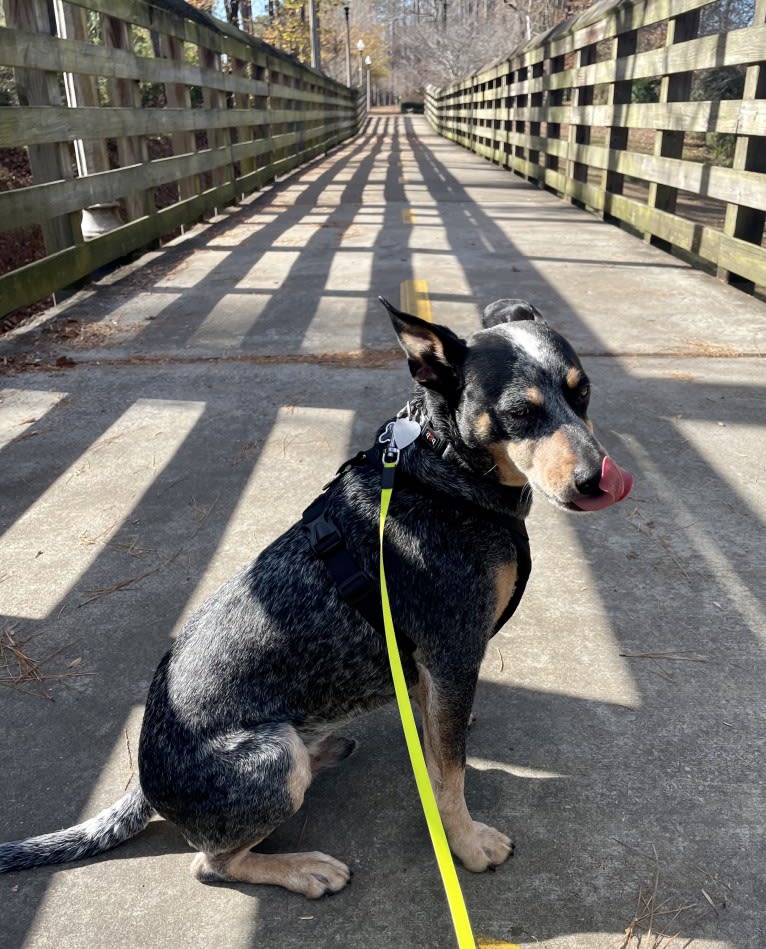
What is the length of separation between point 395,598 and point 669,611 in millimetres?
1399

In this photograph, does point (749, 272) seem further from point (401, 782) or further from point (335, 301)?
point (401, 782)

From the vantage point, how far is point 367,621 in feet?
7.14

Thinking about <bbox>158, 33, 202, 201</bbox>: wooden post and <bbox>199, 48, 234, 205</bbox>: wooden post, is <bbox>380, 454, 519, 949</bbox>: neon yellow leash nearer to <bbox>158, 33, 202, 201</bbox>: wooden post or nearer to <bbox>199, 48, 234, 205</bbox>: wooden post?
<bbox>158, 33, 202, 201</bbox>: wooden post

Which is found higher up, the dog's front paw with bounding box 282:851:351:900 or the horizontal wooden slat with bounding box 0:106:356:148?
the horizontal wooden slat with bounding box 0:106:356:148

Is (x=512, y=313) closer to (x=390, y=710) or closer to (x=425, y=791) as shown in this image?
(x=390, y=710)

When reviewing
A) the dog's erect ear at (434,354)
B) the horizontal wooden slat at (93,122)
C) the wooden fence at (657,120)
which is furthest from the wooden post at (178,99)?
the dog's erect ear at (434,354)

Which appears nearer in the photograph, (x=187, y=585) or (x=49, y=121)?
(x=187, y=585)

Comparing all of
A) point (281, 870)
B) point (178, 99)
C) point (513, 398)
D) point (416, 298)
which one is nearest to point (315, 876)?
point (281, 870)

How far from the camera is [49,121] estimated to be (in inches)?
258

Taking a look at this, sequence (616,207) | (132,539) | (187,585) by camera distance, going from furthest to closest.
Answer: (616,207) → (132,539) → (187,585)

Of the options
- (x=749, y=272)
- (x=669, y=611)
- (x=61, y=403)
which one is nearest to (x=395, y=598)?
(x=669, y=611)

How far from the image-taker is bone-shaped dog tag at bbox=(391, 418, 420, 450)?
7.54 ft

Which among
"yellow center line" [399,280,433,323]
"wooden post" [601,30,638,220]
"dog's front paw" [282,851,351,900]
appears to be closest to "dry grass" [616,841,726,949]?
"dog's front paw" [282,851,351,900]

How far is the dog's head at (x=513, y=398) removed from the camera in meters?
2.16
